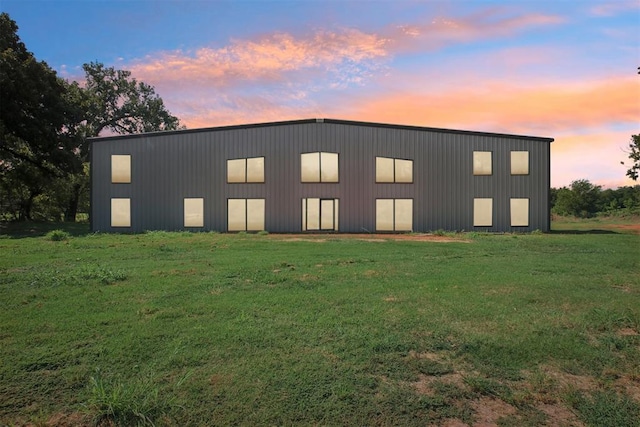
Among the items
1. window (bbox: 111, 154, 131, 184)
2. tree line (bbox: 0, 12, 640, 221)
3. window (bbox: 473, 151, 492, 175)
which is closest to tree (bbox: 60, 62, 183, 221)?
tree line (bbox: 0, 12, 640, 221)

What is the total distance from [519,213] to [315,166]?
1411 cm

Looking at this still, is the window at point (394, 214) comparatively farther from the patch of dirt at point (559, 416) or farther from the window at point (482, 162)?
the patch of dirt at point (559, 416)

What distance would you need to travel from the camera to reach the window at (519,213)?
28556 mm

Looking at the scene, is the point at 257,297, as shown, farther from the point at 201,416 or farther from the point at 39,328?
the point at 201,416

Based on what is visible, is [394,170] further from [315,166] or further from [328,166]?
[315,166]

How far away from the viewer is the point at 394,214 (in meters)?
28.0

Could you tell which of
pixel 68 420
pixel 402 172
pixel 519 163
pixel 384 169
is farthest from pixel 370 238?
pixel 68 420

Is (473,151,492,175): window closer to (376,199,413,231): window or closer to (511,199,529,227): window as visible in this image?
(511,199,529,227): window

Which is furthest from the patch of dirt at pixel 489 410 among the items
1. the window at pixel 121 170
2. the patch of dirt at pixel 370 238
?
the window at pixel 121 170

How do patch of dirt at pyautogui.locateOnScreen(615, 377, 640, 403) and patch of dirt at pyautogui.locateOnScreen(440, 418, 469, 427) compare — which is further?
patch of dirt at pyautogui.locateOnScreen(615, 377, 640, 403)

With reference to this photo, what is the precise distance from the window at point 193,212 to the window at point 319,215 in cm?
664

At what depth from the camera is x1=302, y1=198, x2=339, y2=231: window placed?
2772cm

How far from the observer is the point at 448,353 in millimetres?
5043

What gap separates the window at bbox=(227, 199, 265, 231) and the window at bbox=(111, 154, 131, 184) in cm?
698
